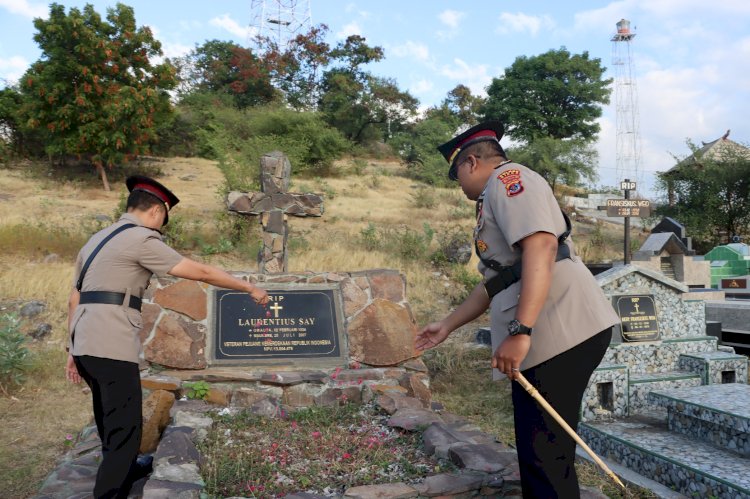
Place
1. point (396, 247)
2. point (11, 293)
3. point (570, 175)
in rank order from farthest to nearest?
point (570, 175)
point (396, 247)
point (11, 293)

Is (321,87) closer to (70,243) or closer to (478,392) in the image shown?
(70,243)

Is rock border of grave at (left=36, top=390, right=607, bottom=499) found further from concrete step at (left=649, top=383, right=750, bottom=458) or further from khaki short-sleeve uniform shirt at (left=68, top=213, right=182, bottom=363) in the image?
concrete step at (left=649, top=383, right=750, bottom=458)

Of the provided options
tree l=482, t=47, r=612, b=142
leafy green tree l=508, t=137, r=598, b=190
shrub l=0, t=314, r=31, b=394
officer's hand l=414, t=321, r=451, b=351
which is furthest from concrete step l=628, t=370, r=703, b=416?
tree l=482, t=47, r=612, b=142

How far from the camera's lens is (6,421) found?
5324 millimetres

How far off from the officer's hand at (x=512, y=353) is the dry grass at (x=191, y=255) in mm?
3003

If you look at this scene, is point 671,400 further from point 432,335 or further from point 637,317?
point 432,335

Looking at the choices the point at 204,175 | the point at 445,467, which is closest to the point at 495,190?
the point at 445,467

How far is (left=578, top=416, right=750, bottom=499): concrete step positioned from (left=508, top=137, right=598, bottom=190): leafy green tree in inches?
880

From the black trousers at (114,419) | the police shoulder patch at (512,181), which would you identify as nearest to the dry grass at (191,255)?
the black trousers at (114,419)

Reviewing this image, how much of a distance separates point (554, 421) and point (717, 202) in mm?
19621

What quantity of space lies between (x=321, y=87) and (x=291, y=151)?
57.9 feet

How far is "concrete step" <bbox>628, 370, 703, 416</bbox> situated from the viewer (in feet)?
17.0

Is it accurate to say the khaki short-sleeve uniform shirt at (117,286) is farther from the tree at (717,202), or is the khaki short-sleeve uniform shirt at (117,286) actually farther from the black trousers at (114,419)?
the tree at (717,202)

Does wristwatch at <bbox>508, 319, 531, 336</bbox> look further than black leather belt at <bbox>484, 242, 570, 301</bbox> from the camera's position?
No
